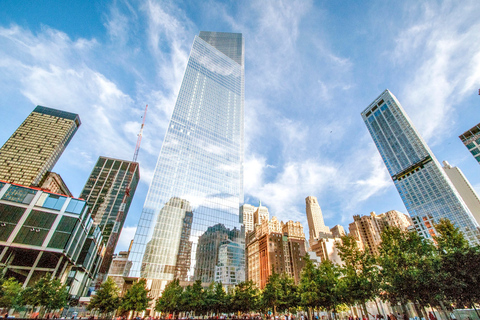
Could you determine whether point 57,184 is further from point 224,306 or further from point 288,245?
point 288,245

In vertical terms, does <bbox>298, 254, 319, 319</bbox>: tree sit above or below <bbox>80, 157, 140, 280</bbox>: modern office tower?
below

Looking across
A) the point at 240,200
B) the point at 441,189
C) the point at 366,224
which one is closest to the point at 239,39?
the point at 240,200

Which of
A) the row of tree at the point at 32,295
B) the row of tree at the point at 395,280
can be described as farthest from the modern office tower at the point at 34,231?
the row of tree at the point at 395,280

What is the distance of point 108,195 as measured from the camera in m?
168

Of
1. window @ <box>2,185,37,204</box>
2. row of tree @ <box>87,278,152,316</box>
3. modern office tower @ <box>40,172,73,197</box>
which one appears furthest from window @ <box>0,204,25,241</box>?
modern office tower @ <box>40,172,73,197</box>

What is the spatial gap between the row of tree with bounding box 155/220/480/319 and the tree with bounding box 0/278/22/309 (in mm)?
23288

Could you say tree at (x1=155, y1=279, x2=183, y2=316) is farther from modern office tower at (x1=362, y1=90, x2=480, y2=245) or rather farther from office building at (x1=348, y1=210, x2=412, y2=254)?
office building at (x1=348, y1=210, x2=412, y2=254)

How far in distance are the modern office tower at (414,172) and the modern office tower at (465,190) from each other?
79.1ft

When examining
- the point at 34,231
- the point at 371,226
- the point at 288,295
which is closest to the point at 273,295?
the point at 288,295

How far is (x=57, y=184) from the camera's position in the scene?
127 meters

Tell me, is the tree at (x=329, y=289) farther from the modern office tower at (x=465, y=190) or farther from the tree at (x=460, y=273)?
the modern office tower at (x=465, y=190)

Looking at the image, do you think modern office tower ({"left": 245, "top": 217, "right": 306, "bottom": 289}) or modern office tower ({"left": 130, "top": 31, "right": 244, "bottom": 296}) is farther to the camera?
modern office tower ({"left": 245, "top": 217, "right": 306, "bottom": 289})

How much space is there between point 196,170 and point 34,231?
5464cm

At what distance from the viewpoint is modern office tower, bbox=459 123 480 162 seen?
8261 centimetres
